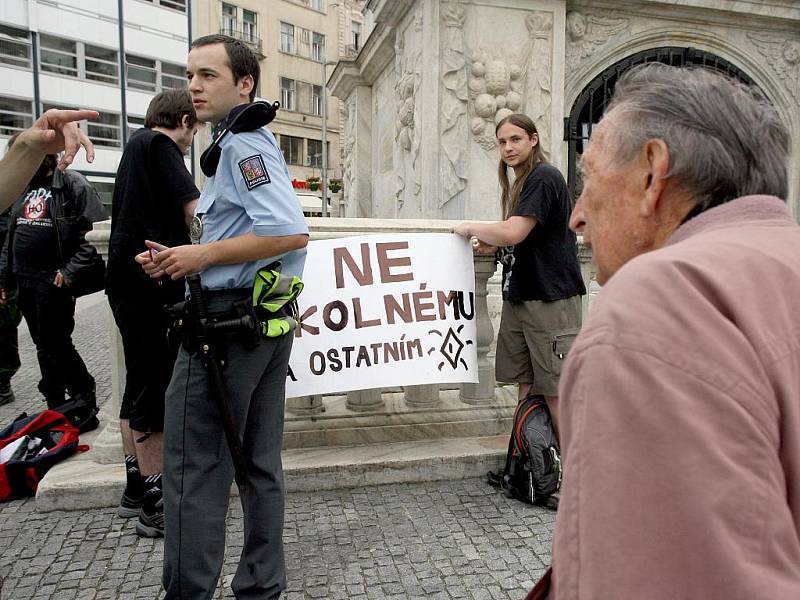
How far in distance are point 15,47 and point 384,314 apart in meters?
36.7

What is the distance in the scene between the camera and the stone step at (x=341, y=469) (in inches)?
138

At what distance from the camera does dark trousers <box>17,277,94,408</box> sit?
484cm

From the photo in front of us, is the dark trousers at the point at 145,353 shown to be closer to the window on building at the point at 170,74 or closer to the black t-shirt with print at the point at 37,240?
the black t-shirt with print at the point at 37,240

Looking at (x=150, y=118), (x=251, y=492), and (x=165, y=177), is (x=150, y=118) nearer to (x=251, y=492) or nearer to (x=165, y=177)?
(x=165, y=177)

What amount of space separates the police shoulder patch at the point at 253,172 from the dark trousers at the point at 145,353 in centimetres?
99

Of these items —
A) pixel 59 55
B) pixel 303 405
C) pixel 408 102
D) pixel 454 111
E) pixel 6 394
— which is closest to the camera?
pixel 303 405

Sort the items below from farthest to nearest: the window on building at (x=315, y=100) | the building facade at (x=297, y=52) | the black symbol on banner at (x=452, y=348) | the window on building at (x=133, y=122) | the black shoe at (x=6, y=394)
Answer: the window on building at (x=315, y=100) < the building facade at (x=297, y=52) < the window on building at (x=133, y=122) < the black shoe at (x=6, y=394) < the black symbol on banner at (x=452, y=348)

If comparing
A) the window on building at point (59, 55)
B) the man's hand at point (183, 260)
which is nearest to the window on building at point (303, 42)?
the window on building at point (59, 55)

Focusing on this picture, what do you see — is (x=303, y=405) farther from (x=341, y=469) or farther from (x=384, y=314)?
(x=384, y=314)

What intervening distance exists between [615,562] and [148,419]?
2.66m

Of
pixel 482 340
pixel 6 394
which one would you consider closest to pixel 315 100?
pixel 6 394

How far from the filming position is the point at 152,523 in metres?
3.15

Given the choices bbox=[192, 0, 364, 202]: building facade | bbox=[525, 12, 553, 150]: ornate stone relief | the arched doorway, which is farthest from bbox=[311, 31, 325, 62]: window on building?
bbox=[525, 12, 553, 150]: ornate stone relief

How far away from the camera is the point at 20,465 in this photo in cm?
364
